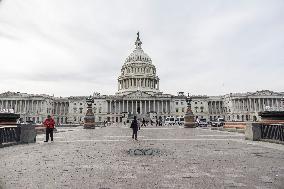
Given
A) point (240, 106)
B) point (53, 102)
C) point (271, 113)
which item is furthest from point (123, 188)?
point (53, 102)

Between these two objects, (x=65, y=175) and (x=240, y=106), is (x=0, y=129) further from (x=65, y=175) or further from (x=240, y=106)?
(x=240, y=106)

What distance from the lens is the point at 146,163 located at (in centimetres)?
945

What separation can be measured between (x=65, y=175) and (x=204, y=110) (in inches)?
5833

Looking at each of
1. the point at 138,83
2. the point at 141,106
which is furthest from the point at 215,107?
the point at 138,83

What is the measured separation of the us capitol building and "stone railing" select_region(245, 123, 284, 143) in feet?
397

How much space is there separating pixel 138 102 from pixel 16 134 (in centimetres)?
12701

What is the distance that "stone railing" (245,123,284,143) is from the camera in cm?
1699

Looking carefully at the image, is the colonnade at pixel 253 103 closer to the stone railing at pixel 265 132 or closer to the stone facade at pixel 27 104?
the stone facade at pixel 27 104

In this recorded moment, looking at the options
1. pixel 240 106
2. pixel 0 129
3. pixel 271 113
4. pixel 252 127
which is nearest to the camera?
pixel 0 129

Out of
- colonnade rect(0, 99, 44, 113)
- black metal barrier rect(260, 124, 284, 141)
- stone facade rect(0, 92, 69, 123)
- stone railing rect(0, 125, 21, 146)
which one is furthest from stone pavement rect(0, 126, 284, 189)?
colonnade rect(0, 99, 44, 113)

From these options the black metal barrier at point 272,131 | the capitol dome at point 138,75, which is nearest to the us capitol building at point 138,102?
the capitol dome at point 138,75

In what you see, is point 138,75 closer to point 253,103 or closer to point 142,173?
point 253,103

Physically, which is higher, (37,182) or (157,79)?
(157,79)

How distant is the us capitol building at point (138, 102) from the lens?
469 ft
